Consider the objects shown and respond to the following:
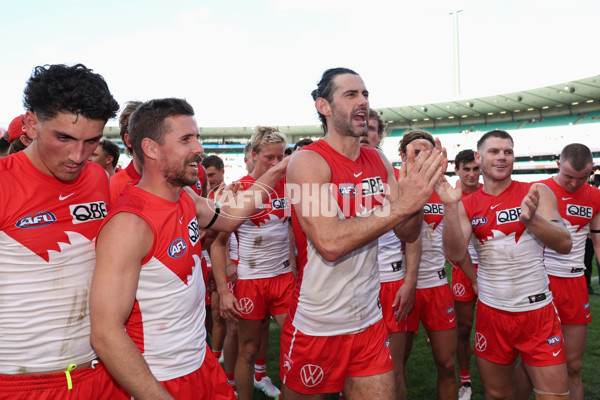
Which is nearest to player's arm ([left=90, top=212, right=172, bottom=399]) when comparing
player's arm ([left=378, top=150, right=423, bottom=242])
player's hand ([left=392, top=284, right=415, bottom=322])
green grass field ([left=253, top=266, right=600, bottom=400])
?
player's arm ([left=378, top=150, right=423, bottom=242])

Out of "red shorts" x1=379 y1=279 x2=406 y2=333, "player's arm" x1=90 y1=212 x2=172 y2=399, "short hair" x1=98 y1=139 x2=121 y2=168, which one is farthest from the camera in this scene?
"short hair" x1=98 y1=139 x2=121 y2=168

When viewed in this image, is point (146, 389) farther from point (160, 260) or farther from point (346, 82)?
point (346, 82)

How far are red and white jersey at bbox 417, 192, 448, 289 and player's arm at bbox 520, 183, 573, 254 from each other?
1106 mm

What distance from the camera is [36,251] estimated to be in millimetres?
2064

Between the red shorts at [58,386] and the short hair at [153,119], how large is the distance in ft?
4.03

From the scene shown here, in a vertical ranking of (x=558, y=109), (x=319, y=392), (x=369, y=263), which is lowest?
(x=319, y=392)

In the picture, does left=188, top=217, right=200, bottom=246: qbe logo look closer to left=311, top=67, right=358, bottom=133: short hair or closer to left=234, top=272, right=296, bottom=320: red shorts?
left=311, top=67, right=358, bottom=133: short hair

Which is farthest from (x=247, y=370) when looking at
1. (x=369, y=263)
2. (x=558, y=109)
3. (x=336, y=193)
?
(x=558, y=109)

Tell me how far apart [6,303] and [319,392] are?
196 cm

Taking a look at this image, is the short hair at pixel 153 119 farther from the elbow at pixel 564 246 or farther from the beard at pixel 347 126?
the elbow at pixel 564 246

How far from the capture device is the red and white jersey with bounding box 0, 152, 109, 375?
2.04 meters

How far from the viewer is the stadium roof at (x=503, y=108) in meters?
35.3

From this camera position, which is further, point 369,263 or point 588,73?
point 588,73

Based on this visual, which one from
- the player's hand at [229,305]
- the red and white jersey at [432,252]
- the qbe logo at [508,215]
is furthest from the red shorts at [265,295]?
the qbe logo at [508,215]
